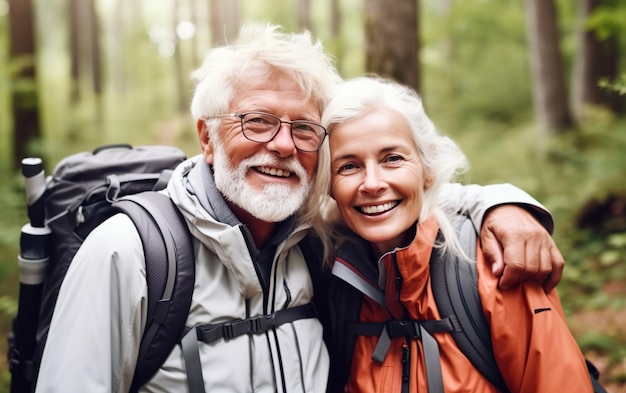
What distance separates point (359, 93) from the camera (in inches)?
98.6

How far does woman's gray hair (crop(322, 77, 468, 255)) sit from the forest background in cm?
68

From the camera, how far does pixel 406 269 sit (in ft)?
7.39

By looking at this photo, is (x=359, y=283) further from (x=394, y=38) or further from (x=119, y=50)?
(x=119, y=50)

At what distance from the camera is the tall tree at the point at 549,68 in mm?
10234

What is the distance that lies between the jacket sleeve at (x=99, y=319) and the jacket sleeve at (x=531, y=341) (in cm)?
146

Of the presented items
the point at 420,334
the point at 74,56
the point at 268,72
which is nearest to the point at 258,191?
the point at 268,72

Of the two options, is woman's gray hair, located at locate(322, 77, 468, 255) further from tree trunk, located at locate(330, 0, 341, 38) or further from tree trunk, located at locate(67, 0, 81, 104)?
tree trunk, located at locate(330, 0, 341, 38)

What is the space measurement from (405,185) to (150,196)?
1.16 meters

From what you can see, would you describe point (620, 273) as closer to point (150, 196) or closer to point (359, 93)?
point (359, 93)

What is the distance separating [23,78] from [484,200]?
27.4 feet

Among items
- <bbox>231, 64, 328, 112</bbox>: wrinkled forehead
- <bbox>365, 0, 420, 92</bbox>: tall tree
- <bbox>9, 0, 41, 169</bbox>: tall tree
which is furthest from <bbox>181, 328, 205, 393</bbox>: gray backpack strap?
<bbox>9, 0, 41, 169</bbox>: tall tree

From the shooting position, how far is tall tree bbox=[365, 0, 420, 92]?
4.56 m

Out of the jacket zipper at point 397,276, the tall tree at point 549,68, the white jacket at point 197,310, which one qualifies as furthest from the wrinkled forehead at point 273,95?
the tall tree at point 549,68

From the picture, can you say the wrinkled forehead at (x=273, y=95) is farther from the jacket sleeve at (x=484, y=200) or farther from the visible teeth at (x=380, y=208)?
the jacket sleeve at (x=484, y=200)
